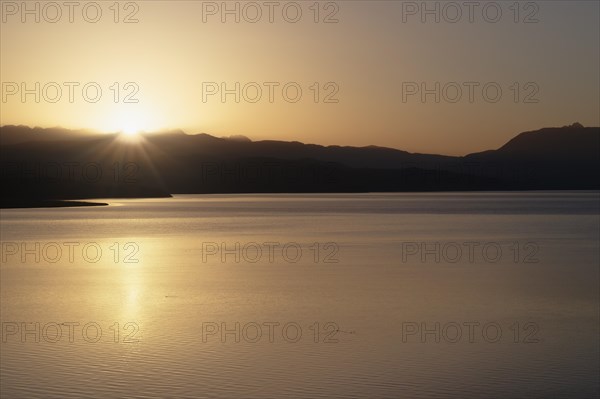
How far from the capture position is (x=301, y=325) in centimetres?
1664

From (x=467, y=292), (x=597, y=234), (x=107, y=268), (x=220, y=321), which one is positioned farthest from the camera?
(x=597, y=234)

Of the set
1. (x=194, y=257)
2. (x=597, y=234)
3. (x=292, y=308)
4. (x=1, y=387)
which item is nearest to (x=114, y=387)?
(x=1, y=387)

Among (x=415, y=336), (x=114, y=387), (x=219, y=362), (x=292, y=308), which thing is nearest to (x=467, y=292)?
(x=292, y=308)

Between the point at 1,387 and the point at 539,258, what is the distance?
24753 millimetres

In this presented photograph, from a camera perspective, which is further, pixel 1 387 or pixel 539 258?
pixel 539 258

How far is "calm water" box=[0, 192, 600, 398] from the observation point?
1180 cm

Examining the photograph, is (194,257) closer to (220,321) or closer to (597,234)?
(220,321)

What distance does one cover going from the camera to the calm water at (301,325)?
11.8 meters

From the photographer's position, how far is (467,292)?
71.4 ft

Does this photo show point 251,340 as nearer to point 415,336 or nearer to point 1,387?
point 415,336

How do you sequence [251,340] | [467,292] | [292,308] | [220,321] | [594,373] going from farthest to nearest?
[467,292] < [292,308] < [220,321] < [251,340] < [594,373]

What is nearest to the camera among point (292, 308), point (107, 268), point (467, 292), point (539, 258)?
point (292, 308)

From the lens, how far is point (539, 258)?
107 ft

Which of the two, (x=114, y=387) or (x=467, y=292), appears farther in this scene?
(x=467, y=292)
